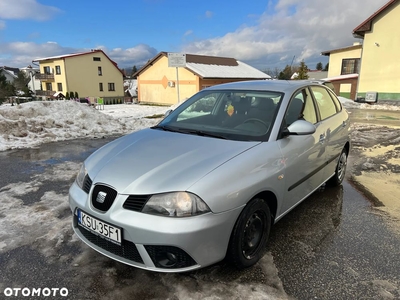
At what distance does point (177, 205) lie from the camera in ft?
6.93

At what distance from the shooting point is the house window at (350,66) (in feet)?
88.2

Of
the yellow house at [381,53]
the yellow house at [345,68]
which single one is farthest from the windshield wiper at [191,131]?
the yellow house at [345,68]

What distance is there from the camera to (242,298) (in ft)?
7.27

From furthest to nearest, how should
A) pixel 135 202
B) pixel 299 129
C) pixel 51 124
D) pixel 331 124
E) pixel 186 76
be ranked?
1. pixel 186 76
2. pixel 51 124
3. pixel 331 124
4. pixel 299 129
5. pixel 135 202

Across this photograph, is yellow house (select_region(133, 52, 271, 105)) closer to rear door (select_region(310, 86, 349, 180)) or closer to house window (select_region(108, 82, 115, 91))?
house window (select_region(108, 82, 115, 91))

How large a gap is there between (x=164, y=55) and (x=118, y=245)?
31470 mm

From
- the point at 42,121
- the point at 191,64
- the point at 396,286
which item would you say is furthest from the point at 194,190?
the point at 191,64

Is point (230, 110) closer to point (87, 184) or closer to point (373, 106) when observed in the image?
point (87, 184)

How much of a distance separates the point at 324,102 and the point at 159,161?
2.79m

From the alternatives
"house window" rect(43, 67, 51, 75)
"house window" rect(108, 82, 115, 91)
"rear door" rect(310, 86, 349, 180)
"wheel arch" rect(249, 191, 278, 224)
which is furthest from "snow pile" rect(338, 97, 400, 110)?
"house window" rect(43, 67, 51, 75)

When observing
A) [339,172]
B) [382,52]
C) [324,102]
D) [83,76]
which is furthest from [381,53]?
[83,76]

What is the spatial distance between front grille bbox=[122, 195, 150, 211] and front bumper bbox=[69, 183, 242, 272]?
0.03m

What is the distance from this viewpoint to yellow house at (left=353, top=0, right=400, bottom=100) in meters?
19.0

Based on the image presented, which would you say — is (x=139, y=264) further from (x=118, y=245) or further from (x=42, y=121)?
(x=42, y=121)
